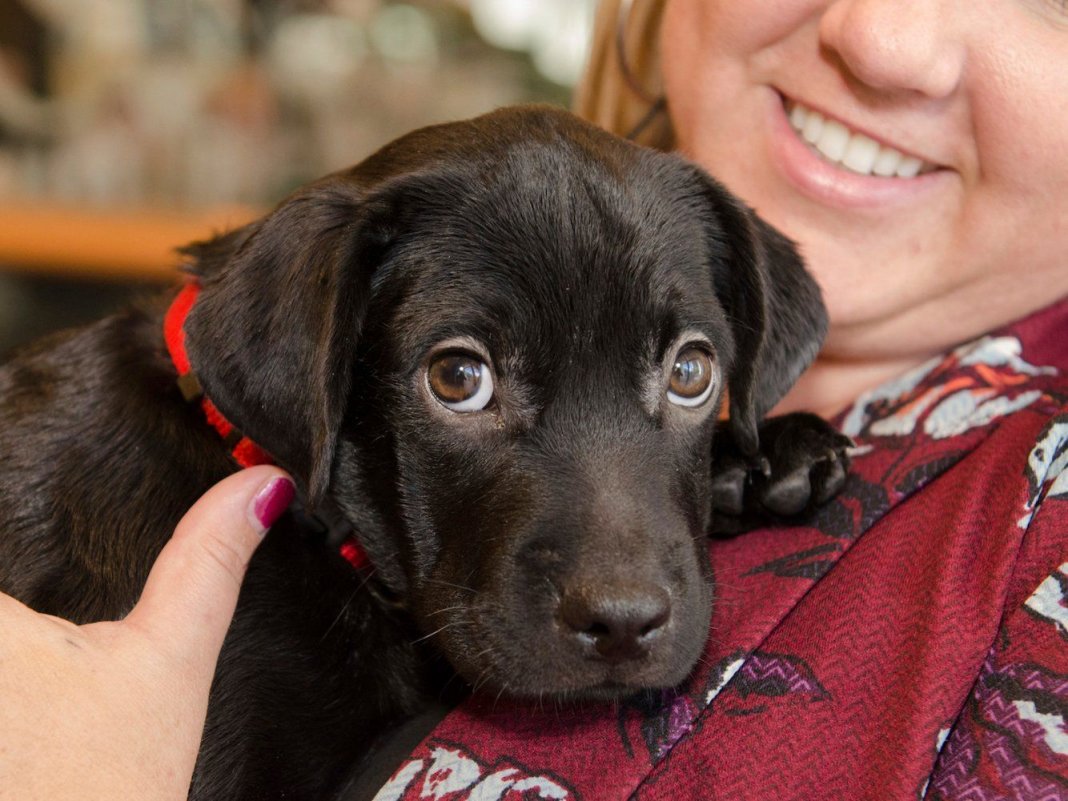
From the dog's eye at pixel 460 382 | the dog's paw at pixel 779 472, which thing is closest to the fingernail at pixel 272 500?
the dog's eye at pixel 460 382

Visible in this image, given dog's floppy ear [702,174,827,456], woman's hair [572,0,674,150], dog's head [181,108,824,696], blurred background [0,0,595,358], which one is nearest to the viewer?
dog's head [181,108,824,696]

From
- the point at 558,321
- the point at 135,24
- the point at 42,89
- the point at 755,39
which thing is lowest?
the point at 42,89

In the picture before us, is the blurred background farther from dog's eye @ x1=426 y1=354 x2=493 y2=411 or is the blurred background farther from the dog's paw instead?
dog's eye @ x1=426 y1=354 x2=493 y2=411

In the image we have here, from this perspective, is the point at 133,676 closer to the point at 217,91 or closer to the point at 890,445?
the point at 890,445

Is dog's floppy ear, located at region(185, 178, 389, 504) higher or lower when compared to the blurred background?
higher

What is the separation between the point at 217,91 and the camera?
194 inches

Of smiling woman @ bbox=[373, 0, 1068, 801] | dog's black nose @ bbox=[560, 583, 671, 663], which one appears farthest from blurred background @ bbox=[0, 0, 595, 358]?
dog's black nose @ bbox=[560, 583, 671, 663]

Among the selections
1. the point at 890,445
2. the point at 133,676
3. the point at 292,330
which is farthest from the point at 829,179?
the point at 133,676

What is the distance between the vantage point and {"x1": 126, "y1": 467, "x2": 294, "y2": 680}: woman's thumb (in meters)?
1.36

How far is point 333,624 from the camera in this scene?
1604mm

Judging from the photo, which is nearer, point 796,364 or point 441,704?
point 441,704

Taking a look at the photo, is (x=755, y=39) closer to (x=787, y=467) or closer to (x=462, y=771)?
Result: (x=787, y=467)

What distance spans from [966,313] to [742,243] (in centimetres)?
46

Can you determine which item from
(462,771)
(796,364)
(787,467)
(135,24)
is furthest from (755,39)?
(135,24)
